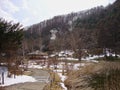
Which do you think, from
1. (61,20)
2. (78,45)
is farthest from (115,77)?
(61,20)

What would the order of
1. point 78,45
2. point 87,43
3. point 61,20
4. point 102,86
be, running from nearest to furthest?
point 102,86, point 78,45, point 87,43, point 61,20

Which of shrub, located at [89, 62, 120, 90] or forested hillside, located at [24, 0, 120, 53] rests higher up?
forested hillside, located at [24, 0, 120, 53]

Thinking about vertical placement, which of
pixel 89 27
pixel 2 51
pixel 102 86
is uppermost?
pixel 89 27

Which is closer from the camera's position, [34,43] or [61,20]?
[34,43]

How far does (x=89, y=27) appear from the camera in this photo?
93.3 m

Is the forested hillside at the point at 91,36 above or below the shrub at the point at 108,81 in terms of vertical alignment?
above

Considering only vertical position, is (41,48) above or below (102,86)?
above

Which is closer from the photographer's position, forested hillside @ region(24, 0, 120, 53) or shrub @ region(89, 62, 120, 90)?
shrub @ region(89, 62, 120, 90)

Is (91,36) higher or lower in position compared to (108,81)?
higher

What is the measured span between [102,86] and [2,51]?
1505 cm

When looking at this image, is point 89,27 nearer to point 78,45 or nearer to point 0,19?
point 78,45

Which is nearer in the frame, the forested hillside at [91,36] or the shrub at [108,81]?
the shrub at [108,81]

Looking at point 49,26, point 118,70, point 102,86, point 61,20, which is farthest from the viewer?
point 61,20

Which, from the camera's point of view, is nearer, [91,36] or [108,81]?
[108,81]
